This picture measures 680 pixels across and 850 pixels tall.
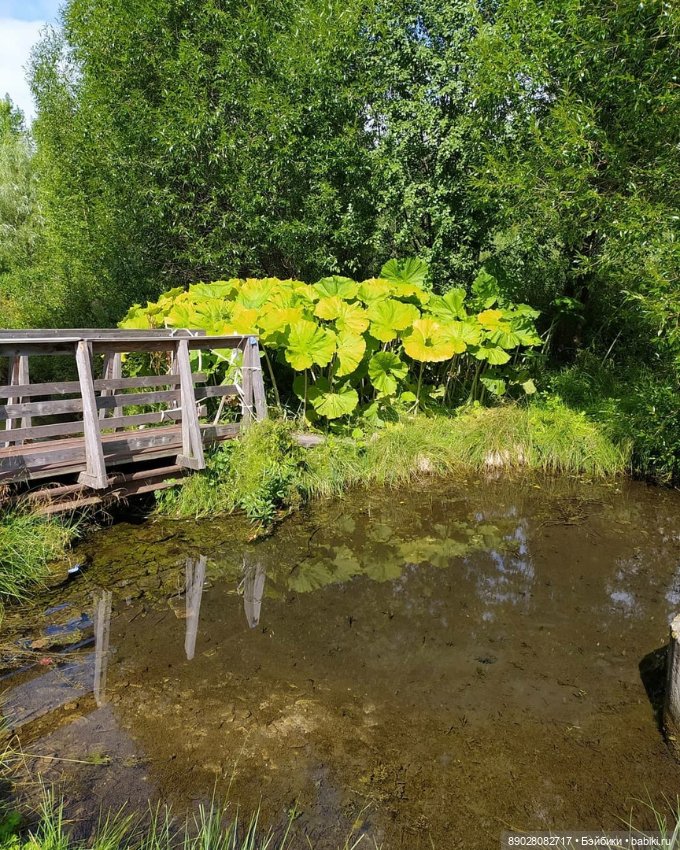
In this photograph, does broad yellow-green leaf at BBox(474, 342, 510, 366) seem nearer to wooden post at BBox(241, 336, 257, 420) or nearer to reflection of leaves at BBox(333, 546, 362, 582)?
wooden post at BBox(241, 336, 257, 420)

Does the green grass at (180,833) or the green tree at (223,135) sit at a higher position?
the green tree at (223,135)

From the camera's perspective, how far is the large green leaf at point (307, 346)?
252 inches

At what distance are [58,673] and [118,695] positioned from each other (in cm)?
44

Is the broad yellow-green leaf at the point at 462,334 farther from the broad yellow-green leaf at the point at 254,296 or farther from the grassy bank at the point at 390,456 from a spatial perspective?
the broad yellow-green leaf at the point at 254,296

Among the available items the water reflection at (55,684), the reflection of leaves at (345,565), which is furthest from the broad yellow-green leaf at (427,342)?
the water reflection at (55,684)

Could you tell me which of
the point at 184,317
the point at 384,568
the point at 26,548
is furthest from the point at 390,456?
the point at 26,548

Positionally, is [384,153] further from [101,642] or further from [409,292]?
[101,642]

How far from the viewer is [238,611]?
4.02 meters

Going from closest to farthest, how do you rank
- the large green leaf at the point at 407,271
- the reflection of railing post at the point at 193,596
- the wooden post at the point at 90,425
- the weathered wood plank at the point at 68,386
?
the reflection of railing post at the point at 193,596, the weathered wood plank at the point at 68,386, the wooden post at the point at 90,425, the large green leaf at the point at 407,271

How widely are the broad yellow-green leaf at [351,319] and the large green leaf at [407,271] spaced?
154cm

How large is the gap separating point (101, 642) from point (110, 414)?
3879 mm

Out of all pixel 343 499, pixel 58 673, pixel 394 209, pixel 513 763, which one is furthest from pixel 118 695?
pixel 394 209

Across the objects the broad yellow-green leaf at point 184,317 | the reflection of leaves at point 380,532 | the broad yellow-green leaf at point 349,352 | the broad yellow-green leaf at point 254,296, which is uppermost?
the broad yellow-green leaf at point 254,296

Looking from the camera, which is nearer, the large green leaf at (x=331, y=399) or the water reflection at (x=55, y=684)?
the water reflection at (x=55, y=684)
